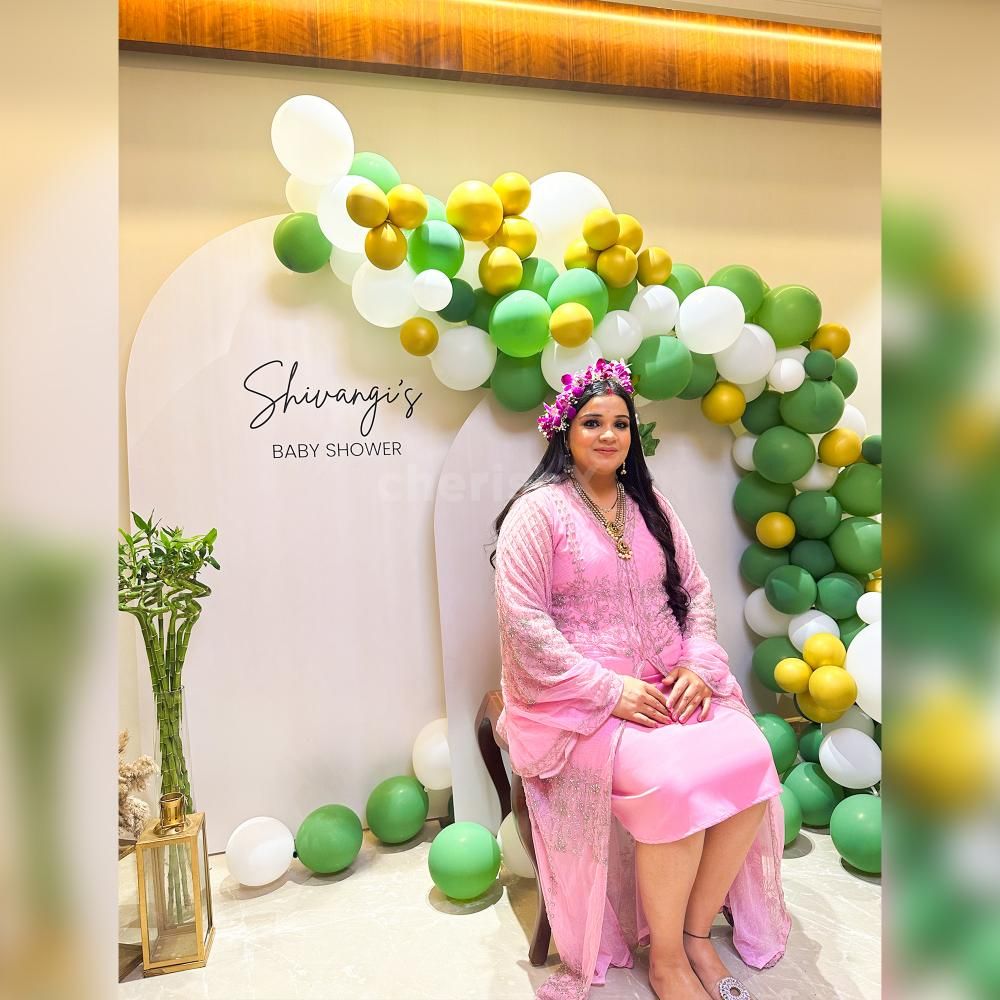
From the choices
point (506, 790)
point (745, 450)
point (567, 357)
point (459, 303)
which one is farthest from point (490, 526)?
point (745, 450)

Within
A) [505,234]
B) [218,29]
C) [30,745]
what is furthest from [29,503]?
[218,29]

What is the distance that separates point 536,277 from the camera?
2.62 m

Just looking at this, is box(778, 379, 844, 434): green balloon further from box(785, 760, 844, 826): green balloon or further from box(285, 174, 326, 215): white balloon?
box(285, 174, 326, 215): white balloon

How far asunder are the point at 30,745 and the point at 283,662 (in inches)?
97.4

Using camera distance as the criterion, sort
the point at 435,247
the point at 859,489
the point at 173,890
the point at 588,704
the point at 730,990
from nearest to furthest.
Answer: the point at 730,990 → the point at 588,704 → the point at 173,890 → the point at 435,247 → the point at 859,489

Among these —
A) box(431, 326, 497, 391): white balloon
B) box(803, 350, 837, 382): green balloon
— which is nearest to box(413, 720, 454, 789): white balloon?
box(431, 326, 497, 391): white balloon

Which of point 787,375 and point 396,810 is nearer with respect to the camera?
point 396,810

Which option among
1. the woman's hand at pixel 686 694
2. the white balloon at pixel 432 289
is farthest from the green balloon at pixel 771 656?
the white balloon at pixel 432 289

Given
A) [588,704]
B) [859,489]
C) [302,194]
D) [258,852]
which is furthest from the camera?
[859,489]

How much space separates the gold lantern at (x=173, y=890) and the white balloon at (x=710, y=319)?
2.03m

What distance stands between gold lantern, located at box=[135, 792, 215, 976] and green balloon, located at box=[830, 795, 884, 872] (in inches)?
71.2

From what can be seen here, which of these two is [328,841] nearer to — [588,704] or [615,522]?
[588,704]

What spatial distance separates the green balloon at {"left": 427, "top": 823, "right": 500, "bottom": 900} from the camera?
2.25 meters

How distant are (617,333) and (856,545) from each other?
3.58ft
